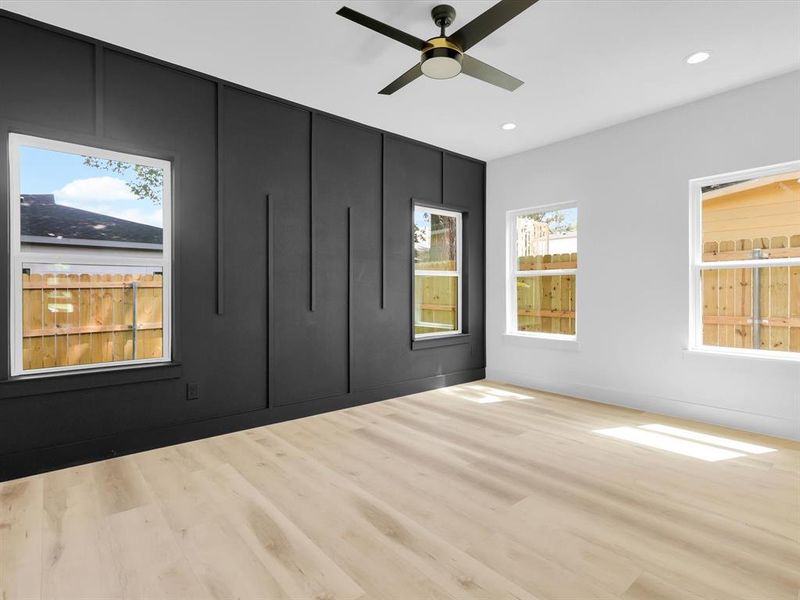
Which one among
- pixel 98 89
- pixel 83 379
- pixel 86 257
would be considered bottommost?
pixel 83 379

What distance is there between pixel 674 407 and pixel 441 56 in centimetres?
351

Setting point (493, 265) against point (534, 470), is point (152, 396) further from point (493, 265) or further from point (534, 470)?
point (493, 265)

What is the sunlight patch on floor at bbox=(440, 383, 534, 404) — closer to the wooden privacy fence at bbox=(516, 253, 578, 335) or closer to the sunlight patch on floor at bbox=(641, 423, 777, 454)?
the wooden privacy fence at bbox=(516, 253, 578, 335)

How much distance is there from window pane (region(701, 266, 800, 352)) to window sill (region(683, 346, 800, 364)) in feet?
0.18

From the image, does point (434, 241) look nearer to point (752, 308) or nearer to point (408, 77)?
point (408, 77)

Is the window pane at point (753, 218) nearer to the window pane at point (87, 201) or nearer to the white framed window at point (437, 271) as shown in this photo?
the white framed window at point (437, 271)

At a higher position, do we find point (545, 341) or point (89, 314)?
point (89, 314)

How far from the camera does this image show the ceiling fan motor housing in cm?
245

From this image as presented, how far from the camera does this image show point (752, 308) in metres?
3.57

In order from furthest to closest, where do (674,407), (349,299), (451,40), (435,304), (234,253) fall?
(435,304) < (349,299) < (674,407) < (234,253) < (451,40)

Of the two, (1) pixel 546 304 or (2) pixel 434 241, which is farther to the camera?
(2) pixel 434 241

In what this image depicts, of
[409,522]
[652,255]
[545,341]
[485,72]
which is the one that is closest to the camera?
[409,522]

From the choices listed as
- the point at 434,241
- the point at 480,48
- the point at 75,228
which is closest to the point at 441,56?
the point at 480,48

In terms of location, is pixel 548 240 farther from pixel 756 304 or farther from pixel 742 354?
pixel 742 354
